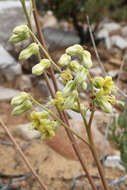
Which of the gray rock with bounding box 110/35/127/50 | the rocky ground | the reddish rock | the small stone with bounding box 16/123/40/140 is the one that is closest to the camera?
the reddish rock

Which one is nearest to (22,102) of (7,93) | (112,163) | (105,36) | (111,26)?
(112,163)

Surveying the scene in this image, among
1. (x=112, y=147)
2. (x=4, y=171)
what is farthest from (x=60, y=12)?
(x=4, y=171)

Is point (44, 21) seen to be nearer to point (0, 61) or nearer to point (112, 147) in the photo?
point (0, 61)

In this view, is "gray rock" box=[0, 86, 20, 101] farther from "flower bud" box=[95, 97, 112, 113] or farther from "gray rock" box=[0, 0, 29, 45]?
→ "flower bud" box=[95, 97, 112, 113]

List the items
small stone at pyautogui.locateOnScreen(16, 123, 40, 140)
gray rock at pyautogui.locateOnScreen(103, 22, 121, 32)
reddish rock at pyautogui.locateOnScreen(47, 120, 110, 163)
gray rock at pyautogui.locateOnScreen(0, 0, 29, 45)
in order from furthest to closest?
gray rock at pyautogui.locateOnScreen(103, 22, 121, 32) < gray rock at pyautogui.locateOnScreen(0, 0, 29, 45) < small stone at pyautogui.locateOnScreen(16, 123, 40, 140) < reddish rock at pyautogui.locateOnScreen(47, 120, 110, 163)

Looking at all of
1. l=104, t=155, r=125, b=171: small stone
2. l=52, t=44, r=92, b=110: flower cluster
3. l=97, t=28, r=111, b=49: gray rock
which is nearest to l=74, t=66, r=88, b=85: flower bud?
l=52, t=44, r=92, b=110: flower cluster

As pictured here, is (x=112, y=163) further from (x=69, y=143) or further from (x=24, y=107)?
(x=24, y=107)

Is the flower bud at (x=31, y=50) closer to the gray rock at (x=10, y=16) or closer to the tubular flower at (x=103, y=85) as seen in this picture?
the tubular flower at (x=103, y=85)
